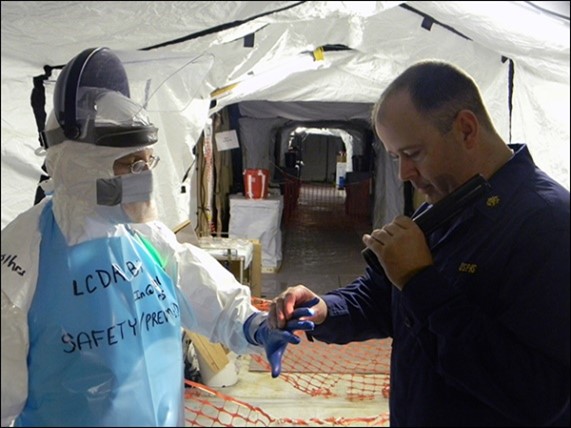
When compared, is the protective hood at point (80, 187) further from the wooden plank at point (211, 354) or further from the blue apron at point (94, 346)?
the wooden plank at point (211, 354)

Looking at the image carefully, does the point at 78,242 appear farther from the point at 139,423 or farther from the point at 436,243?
the point at 436,243

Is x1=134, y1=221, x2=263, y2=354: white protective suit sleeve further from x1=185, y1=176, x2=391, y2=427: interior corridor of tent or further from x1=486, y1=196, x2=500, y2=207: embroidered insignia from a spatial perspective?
x1=486, y1=196, x2=500, y2=207: embroidered insignia

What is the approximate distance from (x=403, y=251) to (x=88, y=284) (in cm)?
43

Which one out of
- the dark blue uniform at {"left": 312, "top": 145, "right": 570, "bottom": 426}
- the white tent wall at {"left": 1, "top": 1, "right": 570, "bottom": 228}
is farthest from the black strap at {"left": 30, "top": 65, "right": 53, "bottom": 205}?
the dark blue uniform at {"left": 312, "top": 145, "right": 570, "bottom": 426}

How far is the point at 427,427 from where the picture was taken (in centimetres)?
68

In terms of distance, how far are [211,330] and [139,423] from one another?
0.36m

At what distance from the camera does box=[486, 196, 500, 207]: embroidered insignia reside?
0.67 meters

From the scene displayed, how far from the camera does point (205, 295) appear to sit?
3.17 feet

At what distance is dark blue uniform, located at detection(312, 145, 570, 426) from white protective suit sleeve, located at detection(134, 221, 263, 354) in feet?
1.16

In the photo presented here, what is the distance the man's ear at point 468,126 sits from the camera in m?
0.69

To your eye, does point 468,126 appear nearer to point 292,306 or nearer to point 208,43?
point 292,306

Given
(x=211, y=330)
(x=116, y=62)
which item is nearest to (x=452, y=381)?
(x=211, y=330)

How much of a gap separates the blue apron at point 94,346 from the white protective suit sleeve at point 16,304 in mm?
19

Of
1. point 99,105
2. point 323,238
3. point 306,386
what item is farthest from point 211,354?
point 323,238
